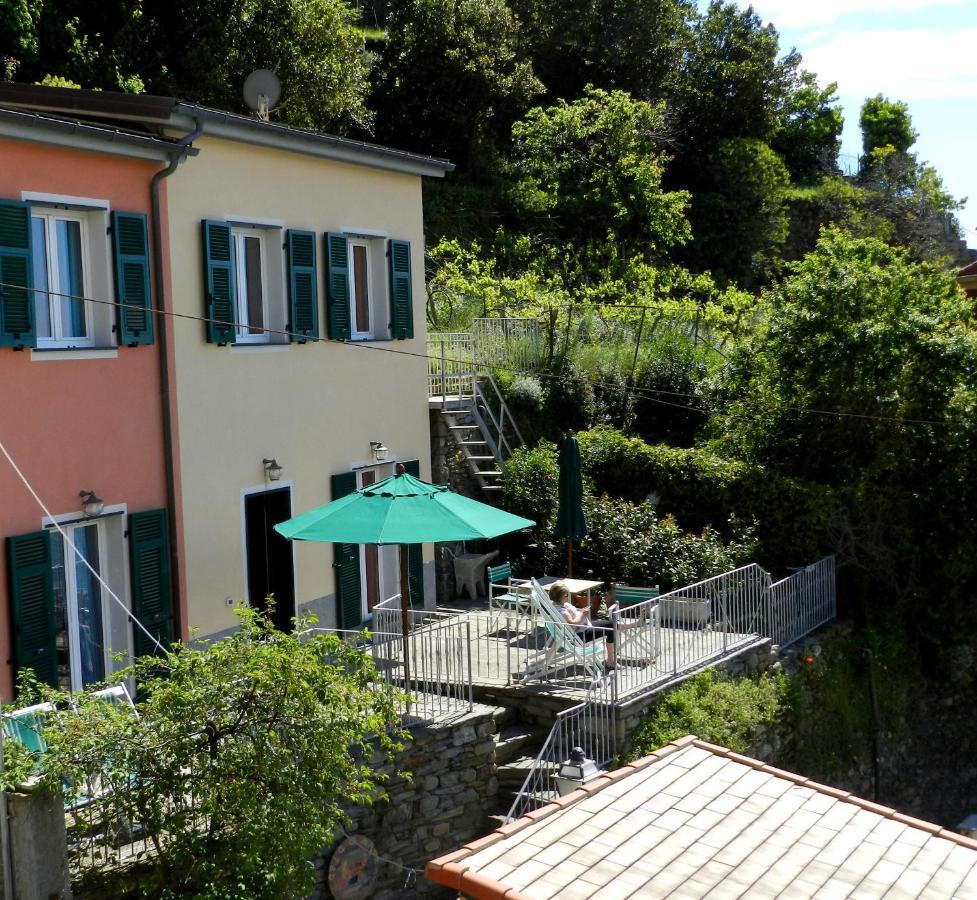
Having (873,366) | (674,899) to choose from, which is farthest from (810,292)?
(674,899)

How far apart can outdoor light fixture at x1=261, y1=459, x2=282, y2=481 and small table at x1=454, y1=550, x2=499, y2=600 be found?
4789mm

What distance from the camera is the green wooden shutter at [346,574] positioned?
46.8 ft

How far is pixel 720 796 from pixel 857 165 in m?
46.3

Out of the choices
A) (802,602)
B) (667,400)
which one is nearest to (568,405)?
(667,400)

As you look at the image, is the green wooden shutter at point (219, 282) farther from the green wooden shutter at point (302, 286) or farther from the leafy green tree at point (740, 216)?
the leafy green tree at point (740, 216)

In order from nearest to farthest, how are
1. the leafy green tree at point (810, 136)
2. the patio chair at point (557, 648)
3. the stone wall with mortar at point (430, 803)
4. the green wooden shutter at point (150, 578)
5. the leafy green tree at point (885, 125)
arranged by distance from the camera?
the stone wall with mortar at point (430, 803), the green wooden shutter at point (150, 578), the patio chair at point (557, 648), the leafy green tree at point (810, 136), the leafy green tree at point (885, 125)

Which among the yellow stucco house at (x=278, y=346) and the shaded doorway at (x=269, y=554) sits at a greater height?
the yellow stucco house at (x=278, y=346)

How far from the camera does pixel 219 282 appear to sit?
12406 mm

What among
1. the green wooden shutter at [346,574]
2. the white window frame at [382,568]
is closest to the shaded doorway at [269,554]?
the green wooden shutter at [346,574]

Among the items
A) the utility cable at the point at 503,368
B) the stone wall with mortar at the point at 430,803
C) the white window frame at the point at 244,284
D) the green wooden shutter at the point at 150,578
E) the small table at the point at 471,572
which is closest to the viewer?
the stone wall with mortar at the point at 430,803

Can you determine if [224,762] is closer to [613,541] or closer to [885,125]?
[613,541]

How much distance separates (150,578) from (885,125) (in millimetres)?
53045

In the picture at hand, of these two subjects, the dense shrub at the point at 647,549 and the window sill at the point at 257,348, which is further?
the dense shrub at the point at 647,549

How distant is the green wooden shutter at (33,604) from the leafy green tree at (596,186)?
72.4 ft
